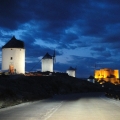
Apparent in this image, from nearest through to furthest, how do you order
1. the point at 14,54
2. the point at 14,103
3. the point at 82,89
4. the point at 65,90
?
the point at 14,103, the point at 14,54, the point at 65,90, the point at 82,89

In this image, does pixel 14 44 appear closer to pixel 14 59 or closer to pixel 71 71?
pixel 14 59

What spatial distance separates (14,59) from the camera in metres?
95.2

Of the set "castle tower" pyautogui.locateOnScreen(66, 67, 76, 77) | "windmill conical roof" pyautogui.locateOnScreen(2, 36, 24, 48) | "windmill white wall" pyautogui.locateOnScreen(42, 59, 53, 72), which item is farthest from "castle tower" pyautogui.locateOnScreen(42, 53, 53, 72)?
"castle tower" pyautogui.locateOnScreen(66, 67, 76, 77)

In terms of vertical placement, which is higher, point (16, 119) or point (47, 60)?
point (47, 60)

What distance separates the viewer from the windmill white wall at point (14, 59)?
9537 cm

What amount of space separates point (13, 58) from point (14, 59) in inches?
21.3

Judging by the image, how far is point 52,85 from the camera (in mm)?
97750

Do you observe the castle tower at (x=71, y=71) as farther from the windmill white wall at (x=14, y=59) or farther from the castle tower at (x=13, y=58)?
the windmill white wall at (x=14, y=59)

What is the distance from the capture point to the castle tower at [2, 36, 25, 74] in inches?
3752

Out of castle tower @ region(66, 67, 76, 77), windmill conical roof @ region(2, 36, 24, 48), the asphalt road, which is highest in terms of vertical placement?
windmill conical roof @ region(2, 36, 24, 48)

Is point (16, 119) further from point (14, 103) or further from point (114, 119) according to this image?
point (14, 103)

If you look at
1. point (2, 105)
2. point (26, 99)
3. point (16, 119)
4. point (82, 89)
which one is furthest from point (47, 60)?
point (16, 119)

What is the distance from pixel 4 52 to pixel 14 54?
12.6 ft

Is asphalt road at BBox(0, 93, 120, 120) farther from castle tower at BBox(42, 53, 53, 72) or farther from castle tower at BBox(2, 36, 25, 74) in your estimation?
castle tower at BBox(42, 53, 53, 72)
